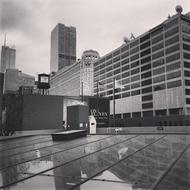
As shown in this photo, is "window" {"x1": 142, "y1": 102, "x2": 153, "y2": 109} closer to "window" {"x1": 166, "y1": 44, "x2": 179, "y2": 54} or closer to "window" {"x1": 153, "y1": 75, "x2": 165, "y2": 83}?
"window" {"x1": 153, "y1": 75, "x2": 165, "y2": 83}

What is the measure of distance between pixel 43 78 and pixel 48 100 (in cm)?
1809

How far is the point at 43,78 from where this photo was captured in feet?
203

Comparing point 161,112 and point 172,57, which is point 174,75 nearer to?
point 172,57

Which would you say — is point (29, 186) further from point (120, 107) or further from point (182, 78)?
point (120, 107)

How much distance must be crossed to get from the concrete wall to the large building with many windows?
2849cm

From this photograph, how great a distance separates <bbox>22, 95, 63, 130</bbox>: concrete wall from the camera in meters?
42.6

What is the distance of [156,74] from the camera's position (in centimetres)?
10094

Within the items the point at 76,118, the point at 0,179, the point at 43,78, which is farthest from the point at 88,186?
the point at 43,78

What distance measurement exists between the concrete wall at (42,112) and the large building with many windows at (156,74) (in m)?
28.5

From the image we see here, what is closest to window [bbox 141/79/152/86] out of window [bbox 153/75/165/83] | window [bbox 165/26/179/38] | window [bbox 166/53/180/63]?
window [bbox 153/75/165/83]

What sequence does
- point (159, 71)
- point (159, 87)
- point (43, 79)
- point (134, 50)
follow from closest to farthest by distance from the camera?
1. point (43, 79)
2. point (159, 87)
3. point (159, 71)
4. point (134, 50)

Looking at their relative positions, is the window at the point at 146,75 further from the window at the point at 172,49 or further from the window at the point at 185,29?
the window at the point at 185,29

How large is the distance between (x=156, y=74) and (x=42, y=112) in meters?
69.5

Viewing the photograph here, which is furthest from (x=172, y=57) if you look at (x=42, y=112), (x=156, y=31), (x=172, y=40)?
(x=42, y=112)
